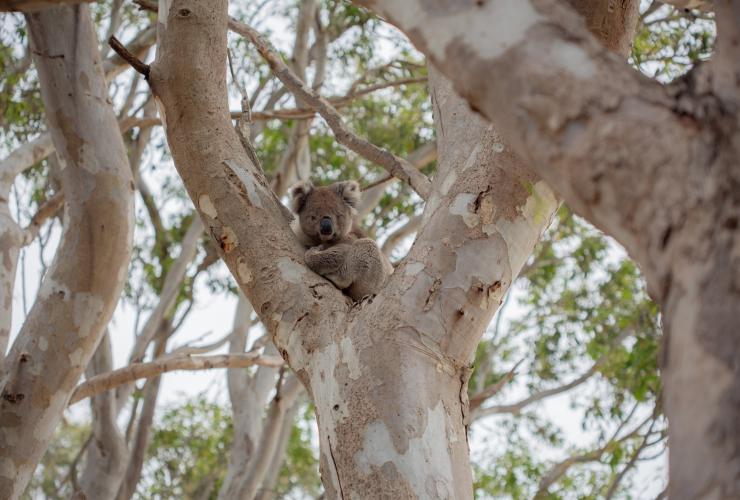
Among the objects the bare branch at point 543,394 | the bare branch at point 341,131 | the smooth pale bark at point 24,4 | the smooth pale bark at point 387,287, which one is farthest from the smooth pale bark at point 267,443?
the smooth pale bark at point 24,4

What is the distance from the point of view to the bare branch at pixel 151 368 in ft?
16.1

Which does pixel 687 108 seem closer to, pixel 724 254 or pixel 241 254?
pixel 724 254

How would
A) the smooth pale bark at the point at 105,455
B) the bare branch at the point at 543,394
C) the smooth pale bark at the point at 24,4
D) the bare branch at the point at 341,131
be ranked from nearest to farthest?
the smooth pale bark at the point at 24,4
the bare branch at the point at 341,131
the smooth pale bark at the point at 105,455
the bare branch at the point at 543,394

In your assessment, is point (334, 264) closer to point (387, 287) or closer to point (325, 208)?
point (325, 208)

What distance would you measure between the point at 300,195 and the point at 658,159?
4.54m

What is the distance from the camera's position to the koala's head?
5622mm

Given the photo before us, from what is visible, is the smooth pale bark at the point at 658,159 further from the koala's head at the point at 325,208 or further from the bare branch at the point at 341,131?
the koala's head at the point at 325,208

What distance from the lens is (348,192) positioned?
5.88 m

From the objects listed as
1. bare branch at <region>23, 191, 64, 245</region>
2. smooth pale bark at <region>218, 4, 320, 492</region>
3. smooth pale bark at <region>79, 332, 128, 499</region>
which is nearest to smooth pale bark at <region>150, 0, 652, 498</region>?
bare branch at <region>23, 191, 64, 245</region>

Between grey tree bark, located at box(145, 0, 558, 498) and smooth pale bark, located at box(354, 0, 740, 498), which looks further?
grey tree bark, located at box(145, 0, 558, 498)

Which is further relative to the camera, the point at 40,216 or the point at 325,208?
the point at 40,216

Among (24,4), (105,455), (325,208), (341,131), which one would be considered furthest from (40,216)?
(24,4)

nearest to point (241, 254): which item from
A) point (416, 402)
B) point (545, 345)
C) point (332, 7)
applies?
point (416, 402)

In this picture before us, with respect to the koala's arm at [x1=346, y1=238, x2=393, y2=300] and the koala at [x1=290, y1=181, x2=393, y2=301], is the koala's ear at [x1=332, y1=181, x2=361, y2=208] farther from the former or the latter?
the koala's arm at [x1=346, y1=238, x2=393, y2=300]
